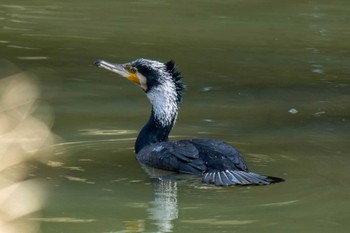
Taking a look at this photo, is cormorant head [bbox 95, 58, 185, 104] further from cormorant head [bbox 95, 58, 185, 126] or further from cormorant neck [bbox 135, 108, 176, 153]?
cormorant neck [bbox 135, 108, 176, 153]

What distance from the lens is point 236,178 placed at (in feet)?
34.0

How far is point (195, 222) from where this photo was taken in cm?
922

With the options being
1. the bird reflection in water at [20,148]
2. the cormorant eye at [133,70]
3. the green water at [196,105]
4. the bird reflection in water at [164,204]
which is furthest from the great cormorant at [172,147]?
the bird reflection in water at [20,148]

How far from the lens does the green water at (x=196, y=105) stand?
31.3 feet

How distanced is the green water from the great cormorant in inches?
5.3

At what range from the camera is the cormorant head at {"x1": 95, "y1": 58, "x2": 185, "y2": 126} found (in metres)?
11.7

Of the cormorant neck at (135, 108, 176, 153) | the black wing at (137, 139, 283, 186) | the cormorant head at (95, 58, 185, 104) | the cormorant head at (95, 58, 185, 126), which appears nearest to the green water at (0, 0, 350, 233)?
the black wing at (137, 139, 283, 186)

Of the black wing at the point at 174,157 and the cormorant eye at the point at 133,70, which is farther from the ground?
the cormorant eye at the point at 133,70

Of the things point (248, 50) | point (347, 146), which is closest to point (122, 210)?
point (347, 146)

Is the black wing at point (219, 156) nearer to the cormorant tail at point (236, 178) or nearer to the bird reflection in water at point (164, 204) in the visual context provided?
the cormorant tail at point (236, 178)

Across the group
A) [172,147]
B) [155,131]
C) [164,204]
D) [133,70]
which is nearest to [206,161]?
[172,147]

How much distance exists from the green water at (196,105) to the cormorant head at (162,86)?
1.45ft

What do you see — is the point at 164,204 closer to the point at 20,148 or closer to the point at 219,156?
the point at 219,156

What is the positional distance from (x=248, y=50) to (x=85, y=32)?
2266mm
